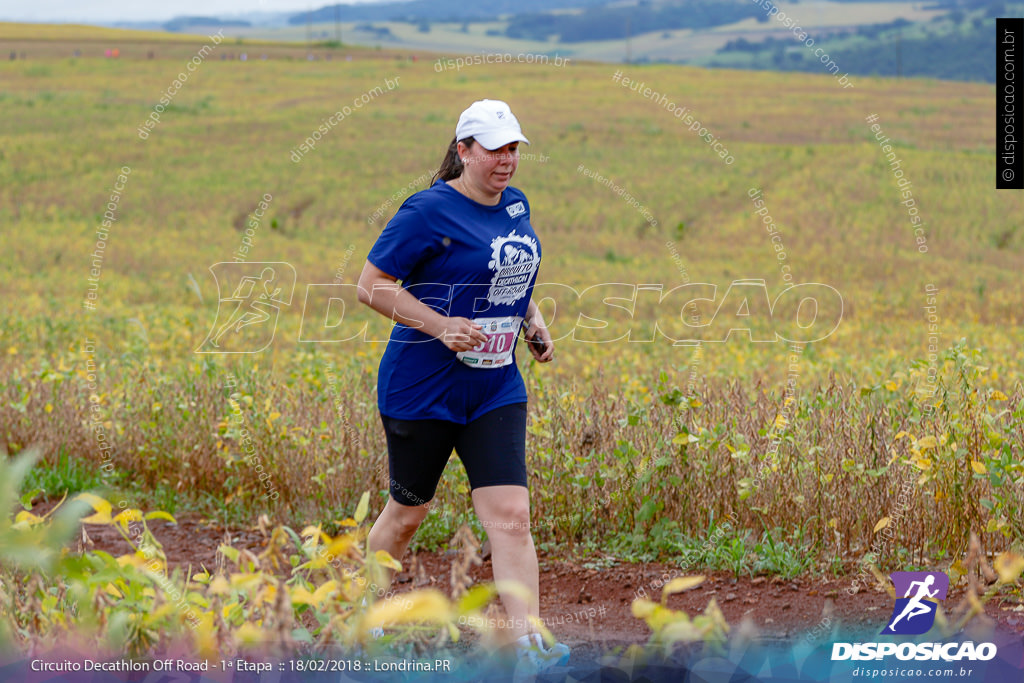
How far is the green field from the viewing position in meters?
4.09

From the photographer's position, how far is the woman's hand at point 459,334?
3055mm

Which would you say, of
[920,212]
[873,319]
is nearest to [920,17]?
[920,212]

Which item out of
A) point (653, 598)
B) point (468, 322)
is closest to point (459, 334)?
point (468, 322)

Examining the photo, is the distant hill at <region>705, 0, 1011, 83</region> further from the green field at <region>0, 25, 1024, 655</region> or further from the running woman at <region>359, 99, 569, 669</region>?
the running woman at <region>359, 99, 569, 669</region>

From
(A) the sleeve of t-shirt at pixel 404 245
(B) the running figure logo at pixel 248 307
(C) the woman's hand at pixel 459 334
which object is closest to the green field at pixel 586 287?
(B) the running figure logo at pixel 248 307

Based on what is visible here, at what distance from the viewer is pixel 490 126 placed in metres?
3.15

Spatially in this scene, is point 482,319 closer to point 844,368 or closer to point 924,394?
point 924,394

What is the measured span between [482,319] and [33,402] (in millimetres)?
3596

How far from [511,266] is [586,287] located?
49.7 ft

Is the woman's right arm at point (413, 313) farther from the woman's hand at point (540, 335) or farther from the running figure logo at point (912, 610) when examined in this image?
the running figure logo at point (912, 610)

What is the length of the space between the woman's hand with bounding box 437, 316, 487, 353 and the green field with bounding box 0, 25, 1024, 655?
4.36 ft

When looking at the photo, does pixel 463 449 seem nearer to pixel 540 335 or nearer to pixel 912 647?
pixel 540 335

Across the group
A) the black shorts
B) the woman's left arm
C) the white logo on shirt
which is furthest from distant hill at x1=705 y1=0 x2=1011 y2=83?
the black shorts

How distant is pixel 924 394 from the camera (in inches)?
140
